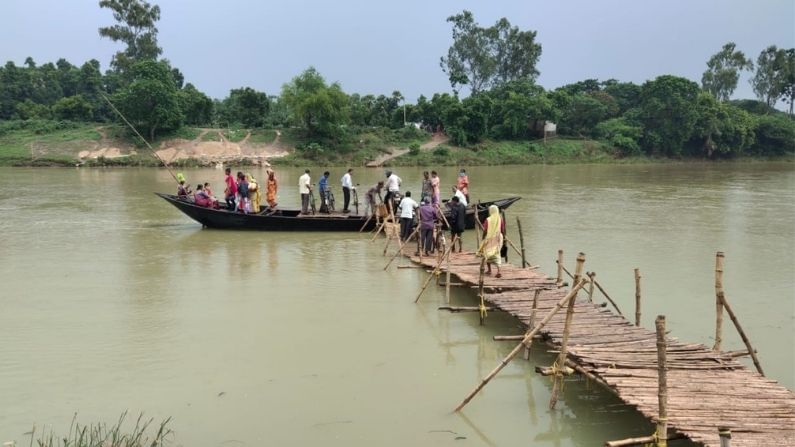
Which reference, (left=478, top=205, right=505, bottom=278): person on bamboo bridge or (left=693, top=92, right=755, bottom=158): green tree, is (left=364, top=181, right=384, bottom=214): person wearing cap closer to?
(left=478, top=205, right=505, bottom=278): person on bamboo bridge

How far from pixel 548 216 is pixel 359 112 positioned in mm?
30043

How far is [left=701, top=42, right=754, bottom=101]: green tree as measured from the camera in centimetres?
5634

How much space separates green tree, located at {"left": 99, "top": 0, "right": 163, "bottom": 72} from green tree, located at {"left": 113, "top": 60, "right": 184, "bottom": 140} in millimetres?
6758

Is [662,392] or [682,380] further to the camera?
[682,380]

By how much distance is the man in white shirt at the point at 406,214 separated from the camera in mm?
11516

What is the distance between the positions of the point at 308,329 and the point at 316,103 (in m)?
34.1

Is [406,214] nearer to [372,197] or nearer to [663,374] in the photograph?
[372,197]

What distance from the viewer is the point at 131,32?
1817 inches

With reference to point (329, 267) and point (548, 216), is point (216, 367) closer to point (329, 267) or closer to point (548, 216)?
point (329, 267)

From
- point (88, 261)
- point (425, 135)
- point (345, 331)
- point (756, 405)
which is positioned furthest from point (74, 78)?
point (756, 405)

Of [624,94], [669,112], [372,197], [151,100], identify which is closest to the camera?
[372,197]

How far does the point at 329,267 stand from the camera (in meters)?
10.6

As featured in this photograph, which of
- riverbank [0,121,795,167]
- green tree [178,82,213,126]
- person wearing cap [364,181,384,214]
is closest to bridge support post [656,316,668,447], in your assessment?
person wearing cap [364,181,384,214]

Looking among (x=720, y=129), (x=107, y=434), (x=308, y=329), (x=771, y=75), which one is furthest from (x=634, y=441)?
(x=771, y=75)
